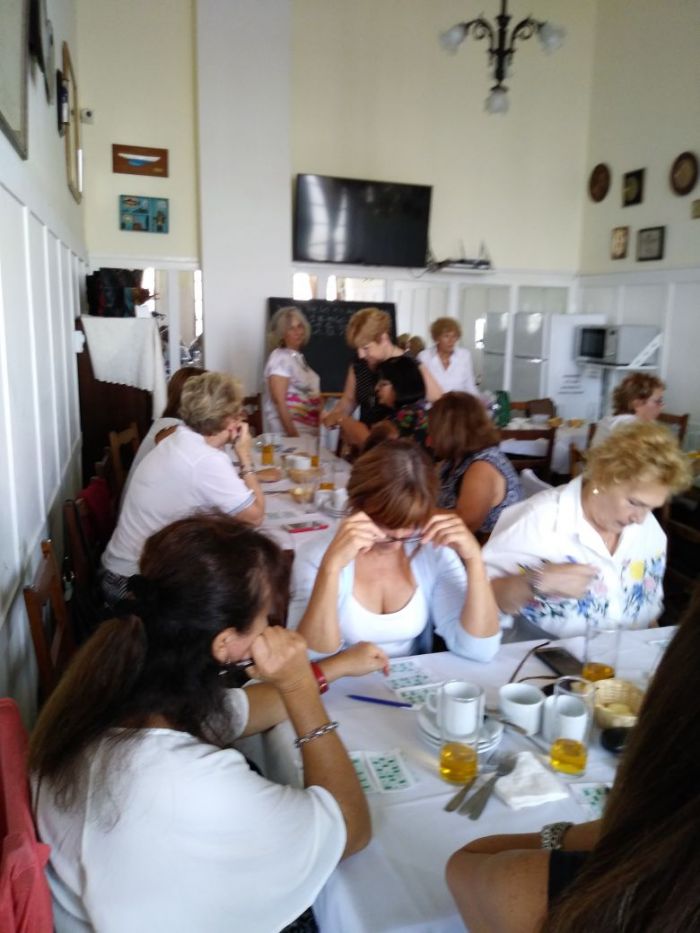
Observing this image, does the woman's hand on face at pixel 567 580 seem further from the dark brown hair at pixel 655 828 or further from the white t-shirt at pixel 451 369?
the white t-shirt at pixel 451 369

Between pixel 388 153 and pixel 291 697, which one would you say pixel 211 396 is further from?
pixel 388 153

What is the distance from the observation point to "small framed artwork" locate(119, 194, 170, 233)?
20.0ft

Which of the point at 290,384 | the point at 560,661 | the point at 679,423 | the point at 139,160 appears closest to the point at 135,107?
the point at 139,160

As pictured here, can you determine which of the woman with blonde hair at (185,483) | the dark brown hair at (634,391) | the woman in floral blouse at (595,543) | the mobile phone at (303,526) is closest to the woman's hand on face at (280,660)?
the woman in floral blouse at (595,543)

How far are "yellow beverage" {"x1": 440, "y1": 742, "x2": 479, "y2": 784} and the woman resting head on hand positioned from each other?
19cm

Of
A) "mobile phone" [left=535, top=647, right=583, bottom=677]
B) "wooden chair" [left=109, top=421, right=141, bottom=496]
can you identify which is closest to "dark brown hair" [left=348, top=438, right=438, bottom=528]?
"mobile phone" [left=535, top=647, right=583, bottom=677]

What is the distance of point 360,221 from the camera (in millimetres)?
6570

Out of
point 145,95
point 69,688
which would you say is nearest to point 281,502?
point 69,688

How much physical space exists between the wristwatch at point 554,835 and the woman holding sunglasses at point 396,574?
69 cm

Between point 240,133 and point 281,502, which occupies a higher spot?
point 240,133

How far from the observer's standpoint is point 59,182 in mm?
3803

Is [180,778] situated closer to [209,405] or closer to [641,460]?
[641,460]

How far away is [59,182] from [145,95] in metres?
2.72

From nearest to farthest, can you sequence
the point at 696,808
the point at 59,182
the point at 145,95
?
the point at 696,808 → the point at 59,182 → the point at 145,95
